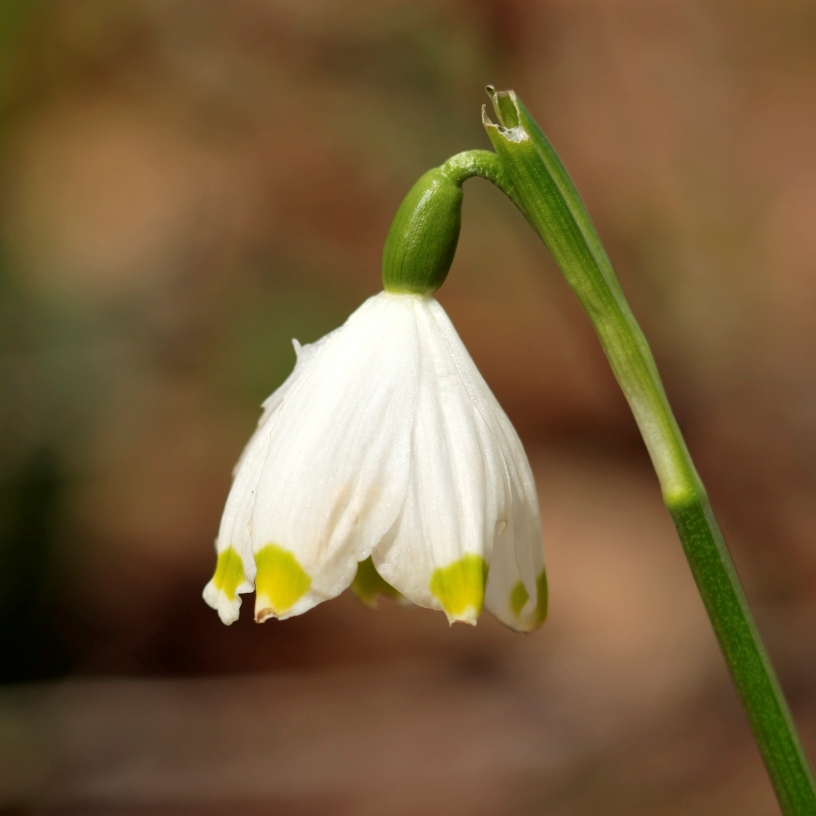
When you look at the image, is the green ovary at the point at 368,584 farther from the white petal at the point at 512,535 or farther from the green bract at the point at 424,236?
the green bract at the point at 424,236

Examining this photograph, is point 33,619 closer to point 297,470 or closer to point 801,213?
point 297,470

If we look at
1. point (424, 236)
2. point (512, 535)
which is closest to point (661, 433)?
Answer: point (512, 535)

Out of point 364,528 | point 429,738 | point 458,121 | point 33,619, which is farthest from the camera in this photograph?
point 458,121

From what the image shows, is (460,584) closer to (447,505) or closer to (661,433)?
(447,505)

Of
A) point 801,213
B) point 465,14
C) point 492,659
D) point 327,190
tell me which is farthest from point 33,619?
point 801,213

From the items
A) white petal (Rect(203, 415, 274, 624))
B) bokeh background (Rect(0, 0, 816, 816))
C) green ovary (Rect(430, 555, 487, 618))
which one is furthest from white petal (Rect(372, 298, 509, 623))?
bokeh background (Rect(0, 0, 816, 816))

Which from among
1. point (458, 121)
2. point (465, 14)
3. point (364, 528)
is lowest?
point (364, 528)
